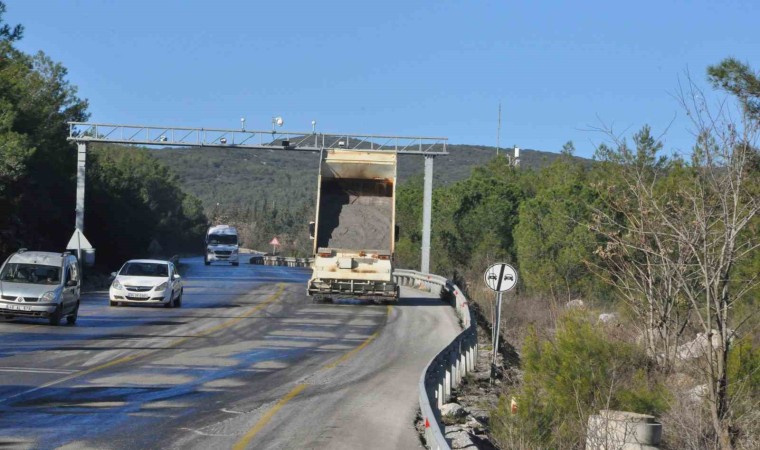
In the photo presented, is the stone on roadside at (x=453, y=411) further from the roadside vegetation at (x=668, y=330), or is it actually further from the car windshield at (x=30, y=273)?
the car windshield at (x=30, y=273)

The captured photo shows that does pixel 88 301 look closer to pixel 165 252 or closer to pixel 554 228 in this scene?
pixel 554 228

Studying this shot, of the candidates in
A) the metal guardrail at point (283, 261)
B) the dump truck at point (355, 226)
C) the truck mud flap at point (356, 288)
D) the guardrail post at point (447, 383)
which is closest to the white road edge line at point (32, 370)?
the guardrail post at point (447, 383)

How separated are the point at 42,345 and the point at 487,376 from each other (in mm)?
9154

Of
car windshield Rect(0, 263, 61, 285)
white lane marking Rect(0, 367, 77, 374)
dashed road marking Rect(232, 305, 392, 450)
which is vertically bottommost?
dashed road marking Rect(232, 305, 392, 450)

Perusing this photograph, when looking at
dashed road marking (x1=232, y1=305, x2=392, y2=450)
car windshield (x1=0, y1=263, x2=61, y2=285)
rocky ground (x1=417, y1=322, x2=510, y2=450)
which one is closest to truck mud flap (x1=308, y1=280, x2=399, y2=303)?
car windshield (x1=0, y1=263, x2=61, y2=285)

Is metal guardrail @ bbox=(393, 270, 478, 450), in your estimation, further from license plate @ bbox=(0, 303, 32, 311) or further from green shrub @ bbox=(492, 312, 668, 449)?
license plate @ bbox=(0, 303, 32, 311)

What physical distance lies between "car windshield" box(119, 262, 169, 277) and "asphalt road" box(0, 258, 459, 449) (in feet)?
4.07

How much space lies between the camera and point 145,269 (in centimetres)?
3450

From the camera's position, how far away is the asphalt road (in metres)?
12.7

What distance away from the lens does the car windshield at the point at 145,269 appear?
3422 cm

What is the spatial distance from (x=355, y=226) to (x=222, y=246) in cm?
4463

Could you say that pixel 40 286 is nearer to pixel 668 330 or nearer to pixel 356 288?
pixel 356 288

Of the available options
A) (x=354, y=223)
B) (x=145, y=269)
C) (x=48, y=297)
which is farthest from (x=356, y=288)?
(x=48, y=297)


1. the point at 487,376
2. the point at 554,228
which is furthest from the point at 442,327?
the point at 554,228
